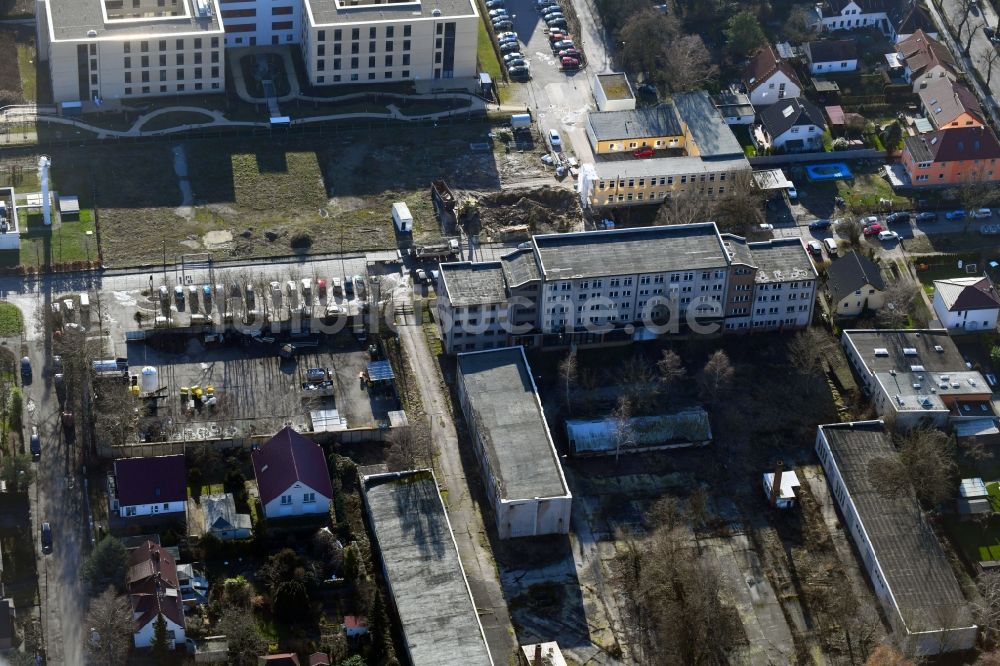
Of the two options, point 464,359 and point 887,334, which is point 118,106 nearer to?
point 464,359

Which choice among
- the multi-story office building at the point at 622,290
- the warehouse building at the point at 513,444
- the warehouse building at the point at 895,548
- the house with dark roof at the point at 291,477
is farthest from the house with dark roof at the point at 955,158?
the house with dark roof at the point at 291,477

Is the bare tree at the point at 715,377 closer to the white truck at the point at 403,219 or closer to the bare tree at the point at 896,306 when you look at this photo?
the bare tree at the point at 896,306

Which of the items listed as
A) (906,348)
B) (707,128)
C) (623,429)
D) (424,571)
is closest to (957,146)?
(707,128)

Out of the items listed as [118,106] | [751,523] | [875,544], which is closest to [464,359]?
[751,523]

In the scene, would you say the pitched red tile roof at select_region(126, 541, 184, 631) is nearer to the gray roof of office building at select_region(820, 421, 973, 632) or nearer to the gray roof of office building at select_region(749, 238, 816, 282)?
the gray roof of office building at select_region(820, 421, 973, 632)

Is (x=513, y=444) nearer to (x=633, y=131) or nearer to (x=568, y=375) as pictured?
(x=568, y=375)

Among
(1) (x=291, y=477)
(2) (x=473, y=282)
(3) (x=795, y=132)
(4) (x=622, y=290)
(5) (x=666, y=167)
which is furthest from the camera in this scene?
(3) (x=795, y=132)

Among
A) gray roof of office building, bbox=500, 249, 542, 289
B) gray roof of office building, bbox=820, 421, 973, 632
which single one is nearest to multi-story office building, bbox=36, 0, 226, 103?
gray roof of office building, bbox=500, 249, 542, 289
